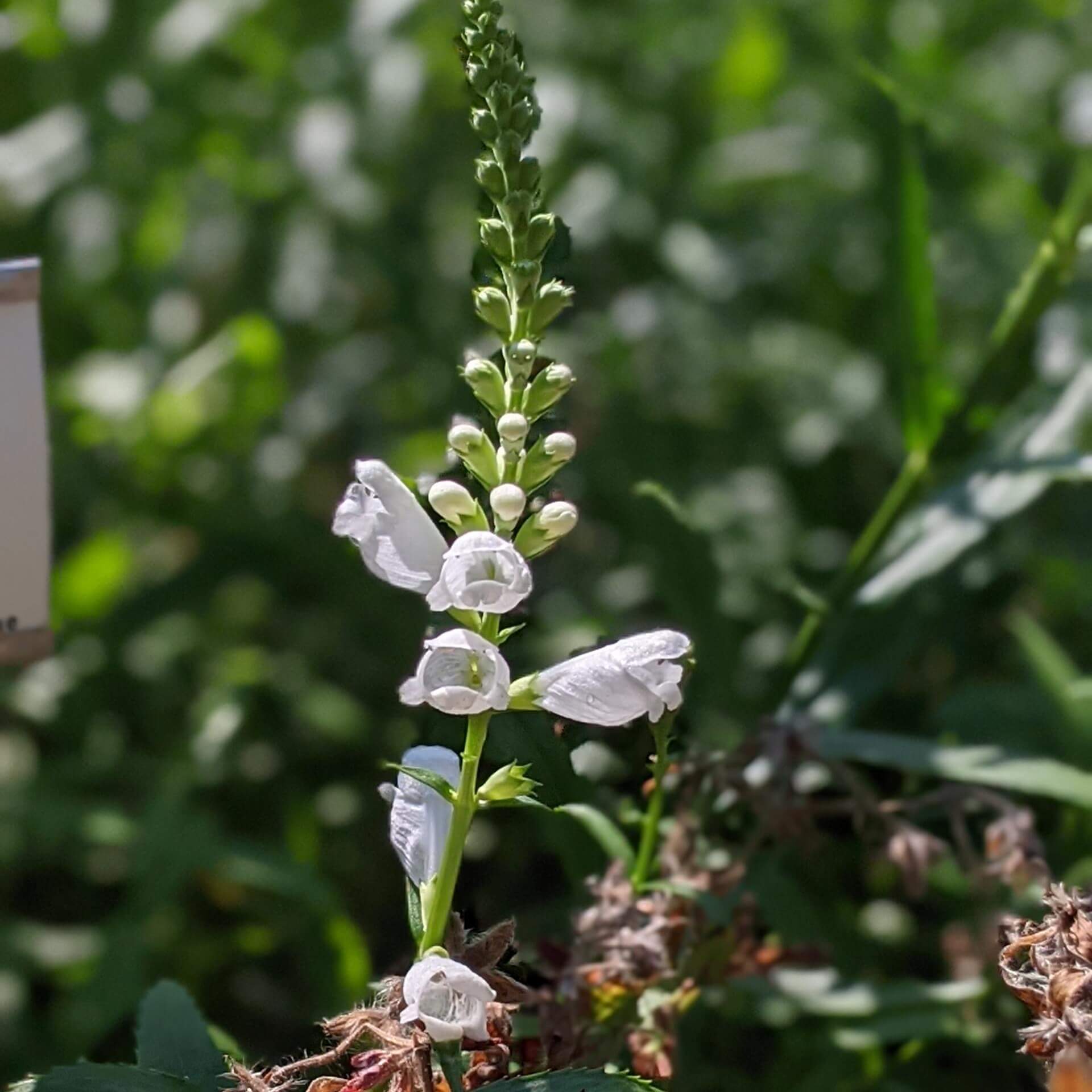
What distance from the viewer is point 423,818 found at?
600 mm

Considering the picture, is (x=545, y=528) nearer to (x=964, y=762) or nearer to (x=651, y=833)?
(x=651, y=833)

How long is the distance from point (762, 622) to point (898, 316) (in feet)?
1.72

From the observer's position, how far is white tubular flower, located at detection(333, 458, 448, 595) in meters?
0.56

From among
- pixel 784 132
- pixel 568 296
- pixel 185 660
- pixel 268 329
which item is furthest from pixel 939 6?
pixel 568 296

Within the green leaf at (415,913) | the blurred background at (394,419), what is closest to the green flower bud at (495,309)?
the green leaf at (415,913)

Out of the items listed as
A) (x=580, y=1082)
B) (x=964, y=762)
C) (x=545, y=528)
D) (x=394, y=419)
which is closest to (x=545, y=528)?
(x=545, y=528)

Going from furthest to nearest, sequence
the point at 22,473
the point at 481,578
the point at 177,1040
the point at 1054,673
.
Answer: the point at 1054,673
the point at 22,473
the point at 177,1040
the point at 481,578

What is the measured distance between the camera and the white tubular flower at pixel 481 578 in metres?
0.52

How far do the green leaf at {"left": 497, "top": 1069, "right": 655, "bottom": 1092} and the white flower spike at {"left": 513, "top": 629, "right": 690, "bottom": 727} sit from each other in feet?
0.45

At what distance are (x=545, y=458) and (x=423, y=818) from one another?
0.16 m

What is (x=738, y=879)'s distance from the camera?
2.65 feet

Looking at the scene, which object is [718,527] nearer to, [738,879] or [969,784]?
[969,784]

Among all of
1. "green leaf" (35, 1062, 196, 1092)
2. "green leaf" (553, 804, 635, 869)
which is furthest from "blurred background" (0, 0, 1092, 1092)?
"green leaf" (35, 1062, 196, 1092)

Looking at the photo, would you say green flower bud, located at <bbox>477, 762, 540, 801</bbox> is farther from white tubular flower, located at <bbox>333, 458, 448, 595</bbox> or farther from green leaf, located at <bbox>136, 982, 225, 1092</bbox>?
green leaf, located at <bbox>136, 982, 225, 1092</bbox>
